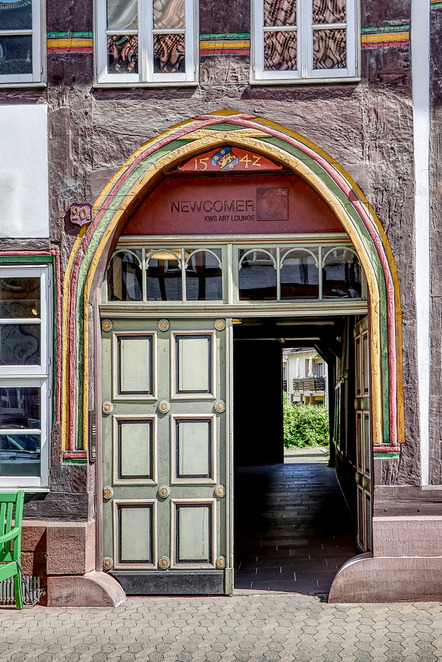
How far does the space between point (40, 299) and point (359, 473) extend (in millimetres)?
3557

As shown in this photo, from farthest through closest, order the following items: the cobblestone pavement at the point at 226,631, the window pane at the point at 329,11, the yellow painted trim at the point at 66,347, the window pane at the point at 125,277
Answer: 1. the window pane at the point at 125,277
2. the window pane at the point at 329,11
3. the yellow painted trim at the point at 66,347
4. the cobblestone pavement at the point at 226,631

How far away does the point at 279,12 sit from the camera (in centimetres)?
782

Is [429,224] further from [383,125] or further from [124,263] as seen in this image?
[124,263]

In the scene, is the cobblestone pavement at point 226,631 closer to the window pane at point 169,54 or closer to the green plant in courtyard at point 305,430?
the window pane at point 169,54

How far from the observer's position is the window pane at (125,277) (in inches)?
314

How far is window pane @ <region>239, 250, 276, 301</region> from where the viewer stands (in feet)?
25.9

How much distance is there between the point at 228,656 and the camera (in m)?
6.12

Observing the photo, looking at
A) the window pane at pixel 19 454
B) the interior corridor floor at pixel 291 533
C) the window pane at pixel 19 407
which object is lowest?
the interior corridor floor at pixel 291 533

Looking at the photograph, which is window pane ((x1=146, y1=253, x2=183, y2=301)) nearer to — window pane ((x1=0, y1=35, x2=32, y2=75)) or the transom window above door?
the transom window above door

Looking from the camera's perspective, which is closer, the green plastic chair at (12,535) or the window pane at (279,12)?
the green plastic chair at (12,535)

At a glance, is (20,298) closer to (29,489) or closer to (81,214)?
(81,214)

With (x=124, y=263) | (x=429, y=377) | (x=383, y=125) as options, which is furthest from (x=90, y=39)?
(x=429, y=377)

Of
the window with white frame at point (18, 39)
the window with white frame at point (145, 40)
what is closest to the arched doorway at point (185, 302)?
the window with white frame at point (145, 40)

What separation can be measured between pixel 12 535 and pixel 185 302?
2.55 m
